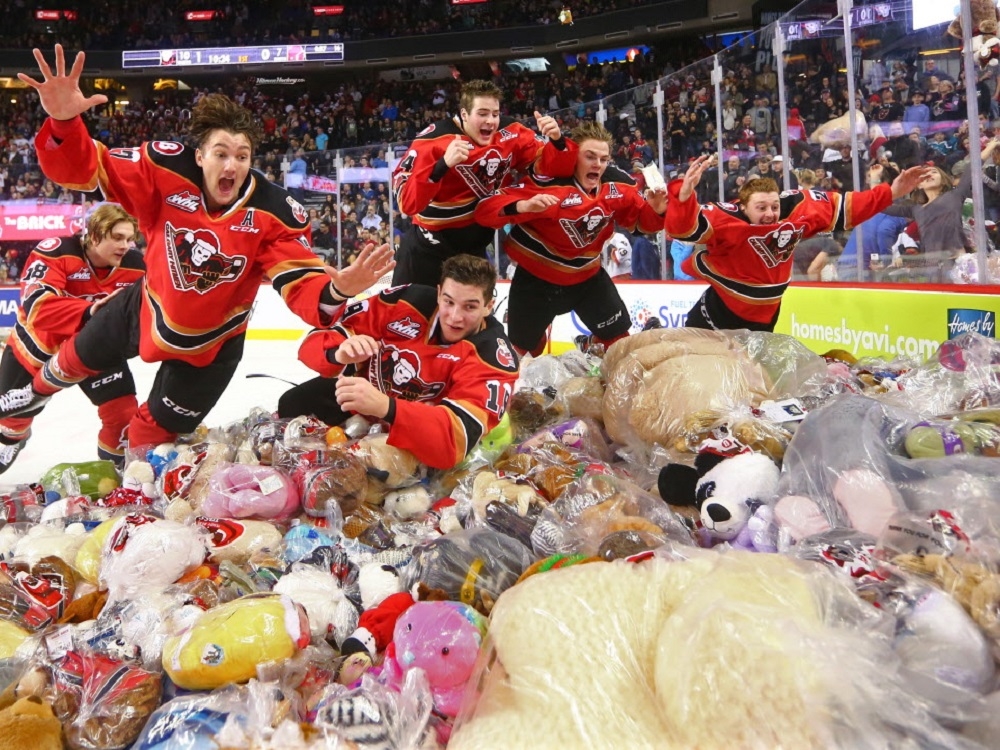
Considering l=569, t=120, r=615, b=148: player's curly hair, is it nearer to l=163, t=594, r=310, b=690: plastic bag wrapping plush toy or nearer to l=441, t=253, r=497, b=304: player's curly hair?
l=441, t=253, r=497, b=304: player's curly hair

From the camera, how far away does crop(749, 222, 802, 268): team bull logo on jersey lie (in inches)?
148

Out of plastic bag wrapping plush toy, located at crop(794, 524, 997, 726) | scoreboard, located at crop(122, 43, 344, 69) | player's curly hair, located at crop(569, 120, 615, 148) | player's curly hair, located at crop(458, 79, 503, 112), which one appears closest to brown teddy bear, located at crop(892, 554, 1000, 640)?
plastic bag wrapping plush toy, located at crop(794, 524, 997, 726)

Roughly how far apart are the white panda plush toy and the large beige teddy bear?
1.41ft

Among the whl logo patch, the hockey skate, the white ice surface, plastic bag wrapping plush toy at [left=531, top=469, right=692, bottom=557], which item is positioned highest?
the whl logo patch

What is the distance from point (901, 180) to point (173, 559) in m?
3.71

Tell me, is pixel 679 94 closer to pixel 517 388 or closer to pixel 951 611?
pixel 517 388

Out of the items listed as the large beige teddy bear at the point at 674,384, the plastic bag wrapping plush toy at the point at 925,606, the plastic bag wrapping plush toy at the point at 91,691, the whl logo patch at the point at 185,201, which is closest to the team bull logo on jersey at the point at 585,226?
the large beige teddy bear at the point at 674,384

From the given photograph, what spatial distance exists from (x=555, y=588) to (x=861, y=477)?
0.72m

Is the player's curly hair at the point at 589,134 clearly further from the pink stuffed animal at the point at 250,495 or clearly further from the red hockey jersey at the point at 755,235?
the pink stuffed animal at the point at 250,495

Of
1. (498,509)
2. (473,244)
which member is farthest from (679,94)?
(498,509)

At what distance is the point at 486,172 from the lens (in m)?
3.56

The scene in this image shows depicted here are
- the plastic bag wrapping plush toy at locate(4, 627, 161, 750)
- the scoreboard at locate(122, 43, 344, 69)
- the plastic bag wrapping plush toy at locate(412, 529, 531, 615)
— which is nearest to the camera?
the plastic bag wrapping plush toy at locate(4, 627, 161, 750)

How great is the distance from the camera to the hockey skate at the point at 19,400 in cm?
321

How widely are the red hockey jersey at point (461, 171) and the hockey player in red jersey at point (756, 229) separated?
2.18ft
